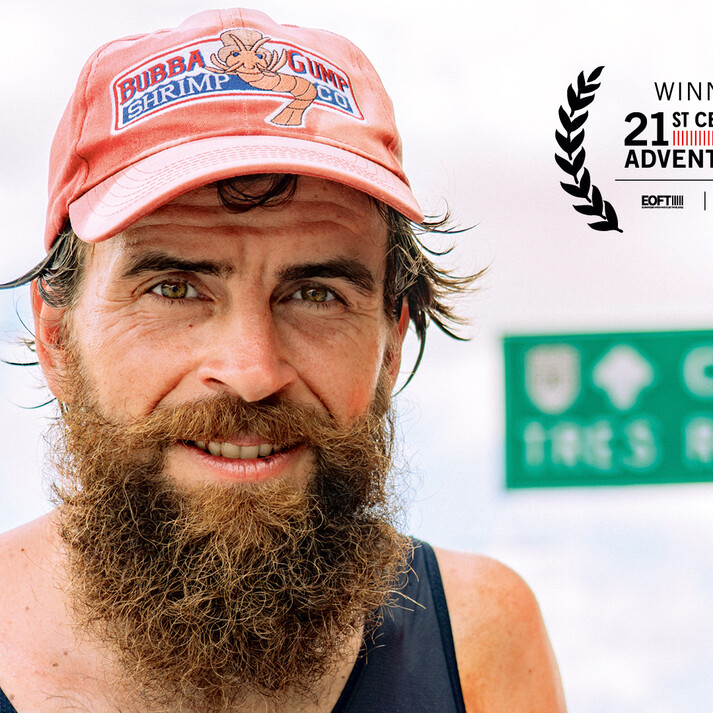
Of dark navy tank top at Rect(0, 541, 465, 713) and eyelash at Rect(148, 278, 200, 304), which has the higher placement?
eyelash at Rect(148, 278, 200, 304)

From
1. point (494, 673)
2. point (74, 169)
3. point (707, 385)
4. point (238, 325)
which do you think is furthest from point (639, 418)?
point (74, 169)

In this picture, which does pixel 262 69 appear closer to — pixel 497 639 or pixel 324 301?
pixel 324 301

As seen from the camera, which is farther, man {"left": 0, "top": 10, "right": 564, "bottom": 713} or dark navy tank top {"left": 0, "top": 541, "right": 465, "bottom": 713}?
dark navy tank top {"left": 0, "top": 541, "right": 465, "bottom": 713}

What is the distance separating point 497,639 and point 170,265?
1.00 m

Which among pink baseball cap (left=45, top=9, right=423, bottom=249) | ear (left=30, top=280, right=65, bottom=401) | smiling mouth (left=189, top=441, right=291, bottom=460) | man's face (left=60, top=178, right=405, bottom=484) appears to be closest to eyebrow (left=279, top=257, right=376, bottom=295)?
man's face (left=60, top=178, right=405, bottom=484)

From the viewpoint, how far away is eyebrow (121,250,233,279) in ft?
4.22

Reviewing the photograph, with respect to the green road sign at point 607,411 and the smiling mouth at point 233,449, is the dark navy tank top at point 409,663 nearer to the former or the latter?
the smiling mouth at point 233,449

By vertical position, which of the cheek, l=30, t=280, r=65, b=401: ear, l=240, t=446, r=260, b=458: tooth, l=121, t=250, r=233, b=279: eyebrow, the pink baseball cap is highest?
the pink baseball cap

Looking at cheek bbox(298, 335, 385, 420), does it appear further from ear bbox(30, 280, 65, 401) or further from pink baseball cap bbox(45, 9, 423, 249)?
ear bbox(30, 280, 65, 401)

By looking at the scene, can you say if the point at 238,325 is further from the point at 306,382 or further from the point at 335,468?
the point at 335,468

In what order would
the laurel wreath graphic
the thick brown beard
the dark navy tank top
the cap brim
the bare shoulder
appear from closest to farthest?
the cap brim < the thick brown beard < the dark navy tank top < the bare shoulder < the laurel wreath graphic

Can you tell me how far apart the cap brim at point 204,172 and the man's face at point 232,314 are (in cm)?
6

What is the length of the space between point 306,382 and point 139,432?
0.28 meters

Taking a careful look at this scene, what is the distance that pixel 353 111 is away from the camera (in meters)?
1.40
